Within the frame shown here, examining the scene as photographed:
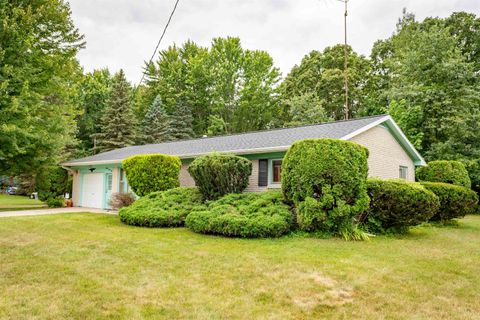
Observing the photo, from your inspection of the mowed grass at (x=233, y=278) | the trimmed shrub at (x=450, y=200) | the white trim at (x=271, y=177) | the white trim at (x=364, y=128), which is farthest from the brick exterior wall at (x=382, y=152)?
the mowed grass at (x=233, y=278)

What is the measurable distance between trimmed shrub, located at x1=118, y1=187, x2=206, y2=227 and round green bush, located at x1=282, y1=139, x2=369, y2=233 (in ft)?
10.2

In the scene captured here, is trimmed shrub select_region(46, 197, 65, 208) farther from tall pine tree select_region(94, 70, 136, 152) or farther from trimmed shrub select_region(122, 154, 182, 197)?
tall pine tree select_region(94, 70, 136, 152)

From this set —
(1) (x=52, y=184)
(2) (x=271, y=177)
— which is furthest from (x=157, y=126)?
(2) (x=271, y=177)

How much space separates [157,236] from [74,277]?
3335mm

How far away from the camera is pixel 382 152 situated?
42.4 ft

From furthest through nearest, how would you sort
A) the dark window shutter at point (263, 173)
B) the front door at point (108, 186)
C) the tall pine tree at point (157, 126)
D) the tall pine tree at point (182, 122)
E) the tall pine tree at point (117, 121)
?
the tall pine tree at point (182, 122) → the tall pine tree at point (157, 126) → the tall pine tree at point (117, 121) → the front door at point (108, 186) → the dark window shutter at point (263, 173)

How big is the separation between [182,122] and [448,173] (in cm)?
2383

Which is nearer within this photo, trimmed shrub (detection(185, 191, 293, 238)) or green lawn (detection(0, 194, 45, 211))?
trimmed shrub (detection(185, 191, 293, 238))

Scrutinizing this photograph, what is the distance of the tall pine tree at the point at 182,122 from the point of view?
106 feet

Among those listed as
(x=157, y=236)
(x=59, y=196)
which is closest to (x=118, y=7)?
A: (x=157, y=236)

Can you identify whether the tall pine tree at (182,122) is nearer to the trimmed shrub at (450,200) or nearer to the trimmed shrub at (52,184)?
the trimmed shrub at (52,184)

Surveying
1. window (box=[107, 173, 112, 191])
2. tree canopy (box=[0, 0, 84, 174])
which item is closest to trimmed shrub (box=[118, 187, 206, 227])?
tree canopy (box=[0, 0, 84, 174])

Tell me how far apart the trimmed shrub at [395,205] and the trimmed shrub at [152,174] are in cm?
696

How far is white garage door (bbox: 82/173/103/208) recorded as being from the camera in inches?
669
